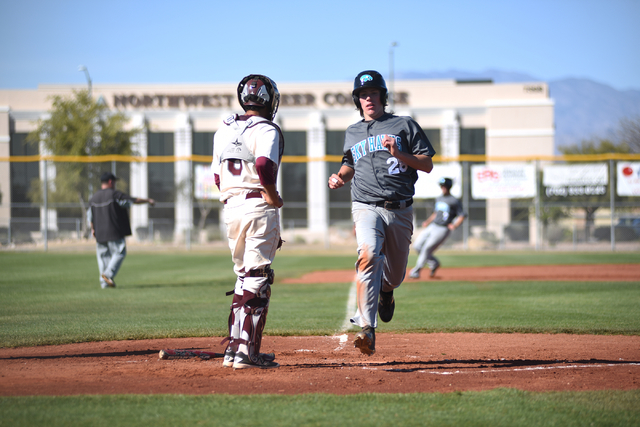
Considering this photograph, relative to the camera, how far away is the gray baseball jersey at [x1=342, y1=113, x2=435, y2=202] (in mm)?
5465

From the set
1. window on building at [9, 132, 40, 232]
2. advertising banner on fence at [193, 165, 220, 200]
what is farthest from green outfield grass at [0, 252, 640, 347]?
advertising banner on fence at [193, 165, 220, 200]

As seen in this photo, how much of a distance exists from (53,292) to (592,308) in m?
9.39

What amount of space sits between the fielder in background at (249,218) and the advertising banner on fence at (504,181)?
21947 mm

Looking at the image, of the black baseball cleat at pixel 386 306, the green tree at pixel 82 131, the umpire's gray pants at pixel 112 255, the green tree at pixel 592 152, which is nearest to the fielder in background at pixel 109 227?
the umpire's gray pants at pixel 112 255

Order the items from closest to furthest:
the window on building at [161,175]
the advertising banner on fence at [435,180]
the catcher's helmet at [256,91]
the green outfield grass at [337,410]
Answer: the green outfield grass at [337,410], the catcher's helmet at [256,91], the advertising banner on fence at [435,180], the window on building at [161,175]

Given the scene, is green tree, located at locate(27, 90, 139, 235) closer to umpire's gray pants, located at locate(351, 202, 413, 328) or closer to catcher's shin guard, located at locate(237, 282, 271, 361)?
umpire's gray pants, located at locate(351, 202, 413, 328)

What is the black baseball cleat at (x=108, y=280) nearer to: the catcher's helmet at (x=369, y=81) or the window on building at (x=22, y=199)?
the catcher's helmet at (x=369, y=81)

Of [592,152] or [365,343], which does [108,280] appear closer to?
[365,343]

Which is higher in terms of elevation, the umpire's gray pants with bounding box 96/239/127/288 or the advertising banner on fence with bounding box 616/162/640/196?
the advertising banner on fence with bounding box 616/162/640/196

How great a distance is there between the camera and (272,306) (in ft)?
31.5

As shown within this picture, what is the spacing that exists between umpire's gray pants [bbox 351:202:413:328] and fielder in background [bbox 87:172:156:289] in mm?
7590

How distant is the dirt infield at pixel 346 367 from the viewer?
4.23 m

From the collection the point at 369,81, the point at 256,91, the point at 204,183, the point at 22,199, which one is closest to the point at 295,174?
the point at 204,183

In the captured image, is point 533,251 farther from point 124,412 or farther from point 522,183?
point 124,412
